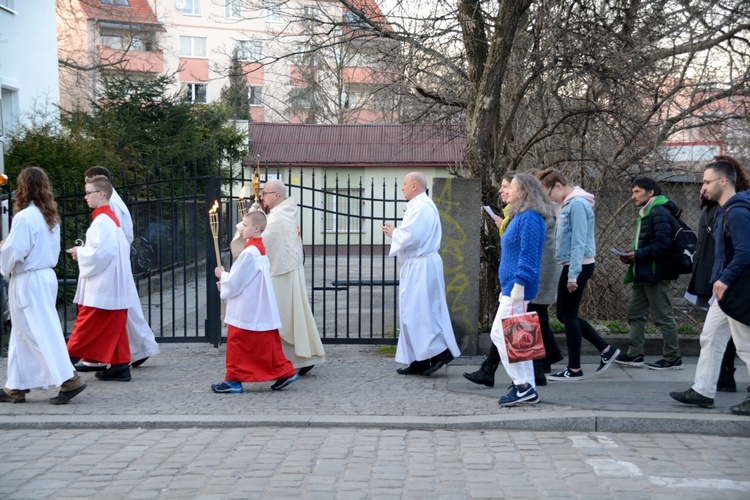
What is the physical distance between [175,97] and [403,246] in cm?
1310

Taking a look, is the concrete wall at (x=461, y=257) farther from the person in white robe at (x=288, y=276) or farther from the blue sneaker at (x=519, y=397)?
the blue sneaker at (x=519, y=397)

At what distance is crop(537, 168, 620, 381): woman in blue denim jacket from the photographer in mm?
7301

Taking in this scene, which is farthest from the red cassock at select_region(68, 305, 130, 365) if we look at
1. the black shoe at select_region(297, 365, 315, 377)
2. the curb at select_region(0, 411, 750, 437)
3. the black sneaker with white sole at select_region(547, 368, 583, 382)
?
the black sneaker with white sole at select_region(547, 368, 583, 382)

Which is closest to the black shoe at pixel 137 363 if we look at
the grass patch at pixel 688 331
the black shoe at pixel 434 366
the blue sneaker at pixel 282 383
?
the blue sneaker at pixel 282 383

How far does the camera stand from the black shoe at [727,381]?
7.09m

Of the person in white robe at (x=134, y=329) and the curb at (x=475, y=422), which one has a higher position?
the person in white robe at (x=134, y=329)

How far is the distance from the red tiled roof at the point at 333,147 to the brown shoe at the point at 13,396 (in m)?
20.0

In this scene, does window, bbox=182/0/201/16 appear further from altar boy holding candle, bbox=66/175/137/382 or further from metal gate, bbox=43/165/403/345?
altar boy holding candle, bbox=66/175/137/382

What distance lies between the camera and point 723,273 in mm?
6094

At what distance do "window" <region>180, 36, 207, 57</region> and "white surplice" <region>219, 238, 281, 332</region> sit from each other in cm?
3978

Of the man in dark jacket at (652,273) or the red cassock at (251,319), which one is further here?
the man in dark jacket at (652,273)

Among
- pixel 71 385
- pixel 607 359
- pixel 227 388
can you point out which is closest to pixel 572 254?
pixel 607 359

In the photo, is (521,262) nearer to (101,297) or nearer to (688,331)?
(688,331)

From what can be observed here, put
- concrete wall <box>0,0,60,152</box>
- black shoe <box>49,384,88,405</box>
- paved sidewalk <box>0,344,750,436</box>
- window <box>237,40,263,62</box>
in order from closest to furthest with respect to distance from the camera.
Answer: paved sidewalk <box>0,344,750,436</box> → black shoe <box>49,384,88,405</box> → window <box>237,40,263,62</box> → concrete wall <box>0,0,60,152</box>
